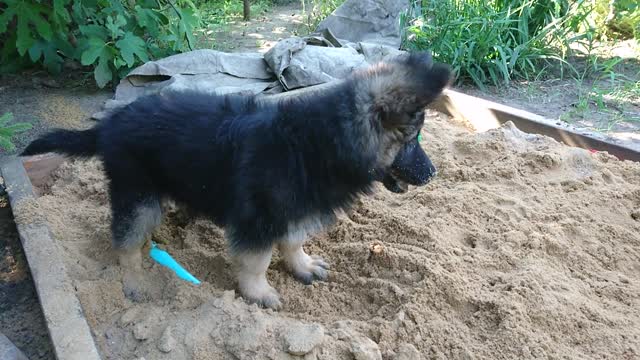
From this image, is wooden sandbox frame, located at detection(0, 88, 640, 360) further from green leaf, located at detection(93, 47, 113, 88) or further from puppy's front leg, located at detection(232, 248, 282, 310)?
green leaf, located at detection(93, 47, 113, 88)

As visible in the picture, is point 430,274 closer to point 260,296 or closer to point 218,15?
point 260,296

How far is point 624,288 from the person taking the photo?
336 cm

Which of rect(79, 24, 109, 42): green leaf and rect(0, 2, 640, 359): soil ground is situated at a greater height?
rect(79, 24, 109, 42): green leaf

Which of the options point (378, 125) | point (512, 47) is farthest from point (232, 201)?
point (512, 47)

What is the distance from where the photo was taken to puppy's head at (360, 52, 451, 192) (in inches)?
102

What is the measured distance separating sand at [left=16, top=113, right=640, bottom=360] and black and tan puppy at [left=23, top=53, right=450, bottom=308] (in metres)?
0.35

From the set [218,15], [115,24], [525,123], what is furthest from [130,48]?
[218,15]

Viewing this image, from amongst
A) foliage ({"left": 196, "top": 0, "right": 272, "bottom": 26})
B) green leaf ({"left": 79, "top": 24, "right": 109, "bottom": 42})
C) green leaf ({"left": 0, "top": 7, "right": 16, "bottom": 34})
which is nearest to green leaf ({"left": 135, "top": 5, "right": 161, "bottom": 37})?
green leaf ({"left": 79, "top": 24, "right": 109, "bottom": 42})

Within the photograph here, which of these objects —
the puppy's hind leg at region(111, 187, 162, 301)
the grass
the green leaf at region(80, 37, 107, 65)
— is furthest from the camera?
the grass

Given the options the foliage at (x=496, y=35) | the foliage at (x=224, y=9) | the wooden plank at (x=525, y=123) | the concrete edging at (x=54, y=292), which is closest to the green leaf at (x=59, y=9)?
the concrete edging at (x=54, y=292)

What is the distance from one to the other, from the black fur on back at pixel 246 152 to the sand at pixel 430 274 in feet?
1.62

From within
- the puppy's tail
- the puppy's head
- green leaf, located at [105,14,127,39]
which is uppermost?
the puppy's head

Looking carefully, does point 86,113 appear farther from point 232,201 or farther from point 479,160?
point 479,160

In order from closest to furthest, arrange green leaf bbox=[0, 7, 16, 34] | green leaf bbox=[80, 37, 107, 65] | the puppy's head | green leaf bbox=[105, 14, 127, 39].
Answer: the puppy's head < green leaf bbox=[0, 7, 16, 34] < green leaf bbox=[80, 37, 107, 65] < green leaf bbox=[105, 14, 127, 39]
